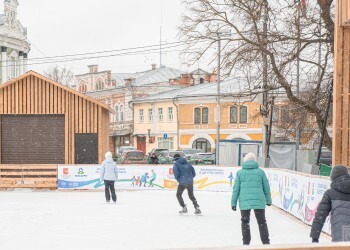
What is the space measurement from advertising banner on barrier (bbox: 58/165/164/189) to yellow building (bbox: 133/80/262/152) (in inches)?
1046

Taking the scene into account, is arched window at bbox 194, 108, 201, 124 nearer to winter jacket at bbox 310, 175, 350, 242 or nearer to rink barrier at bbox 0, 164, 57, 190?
rink barrier at bbox 0, 164, 57, 190

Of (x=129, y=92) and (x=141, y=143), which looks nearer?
(x=141, y=143)

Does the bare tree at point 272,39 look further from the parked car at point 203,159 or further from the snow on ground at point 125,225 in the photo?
the parked car at point 203,159

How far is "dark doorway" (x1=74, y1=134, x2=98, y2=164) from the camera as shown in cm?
2745

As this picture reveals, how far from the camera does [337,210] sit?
6.57 meters

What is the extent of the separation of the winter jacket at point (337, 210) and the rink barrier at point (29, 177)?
19.6m

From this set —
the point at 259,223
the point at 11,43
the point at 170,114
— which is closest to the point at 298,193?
the point at 259,223

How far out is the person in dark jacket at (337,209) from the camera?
646 centimetres

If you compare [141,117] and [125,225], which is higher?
[141,117]

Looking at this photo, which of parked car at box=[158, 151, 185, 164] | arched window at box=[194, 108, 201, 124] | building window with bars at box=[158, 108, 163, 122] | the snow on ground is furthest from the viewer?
building window with bars at box=[158, 108, 163, 122]

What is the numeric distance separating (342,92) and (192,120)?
42293mm

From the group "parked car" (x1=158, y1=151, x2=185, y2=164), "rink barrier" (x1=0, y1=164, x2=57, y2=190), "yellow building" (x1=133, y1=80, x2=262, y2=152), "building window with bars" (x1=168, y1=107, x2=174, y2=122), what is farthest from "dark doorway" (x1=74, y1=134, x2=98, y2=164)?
"building window with bars" (x1=168, y1=107, x2=174, y2=122)

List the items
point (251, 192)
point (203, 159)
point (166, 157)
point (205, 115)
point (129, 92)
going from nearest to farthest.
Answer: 1. point (251, 192)
2. point (203, 159)
3. point (166, 157)
4. point (205, 115)
5. point (129, 92)

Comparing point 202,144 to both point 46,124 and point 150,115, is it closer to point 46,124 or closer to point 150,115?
point 150,115
